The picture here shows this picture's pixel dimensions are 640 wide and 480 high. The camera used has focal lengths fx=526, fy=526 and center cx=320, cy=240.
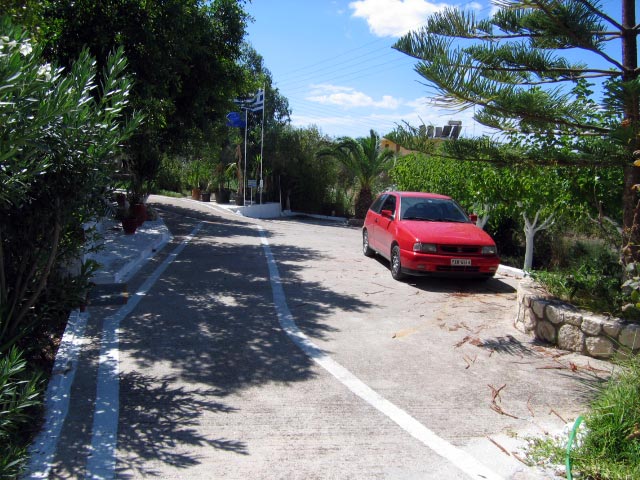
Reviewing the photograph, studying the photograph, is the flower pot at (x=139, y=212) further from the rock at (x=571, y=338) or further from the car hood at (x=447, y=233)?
the rock at (x=571, y=338)

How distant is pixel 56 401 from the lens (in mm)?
4383

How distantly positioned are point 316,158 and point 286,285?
821 inches

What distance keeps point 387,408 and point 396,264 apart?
5702 millimetres

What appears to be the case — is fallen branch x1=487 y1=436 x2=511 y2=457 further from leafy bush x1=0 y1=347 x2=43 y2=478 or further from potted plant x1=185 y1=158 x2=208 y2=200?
potted plant x1=185 y1=158 x2=208 y2=200

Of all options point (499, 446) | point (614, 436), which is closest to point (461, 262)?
point (499, 446)

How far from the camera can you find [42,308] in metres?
4.93

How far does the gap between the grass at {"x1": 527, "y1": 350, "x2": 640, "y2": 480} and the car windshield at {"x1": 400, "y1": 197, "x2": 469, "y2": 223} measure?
21.8 feet

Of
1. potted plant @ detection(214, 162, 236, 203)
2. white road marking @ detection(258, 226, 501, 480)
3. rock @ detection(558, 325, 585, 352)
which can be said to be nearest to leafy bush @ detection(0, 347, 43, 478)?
white road marking @ detection(258, 226, 501, 480)

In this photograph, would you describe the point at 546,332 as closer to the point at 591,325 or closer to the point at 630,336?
the point at 591,325

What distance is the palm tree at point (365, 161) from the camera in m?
26.9

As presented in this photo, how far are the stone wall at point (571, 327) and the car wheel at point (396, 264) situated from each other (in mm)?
3029

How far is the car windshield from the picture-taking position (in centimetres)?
1070

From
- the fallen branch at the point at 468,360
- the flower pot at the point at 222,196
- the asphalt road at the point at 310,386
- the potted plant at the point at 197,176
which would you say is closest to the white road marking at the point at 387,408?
the asphalt road at the point at 310,386

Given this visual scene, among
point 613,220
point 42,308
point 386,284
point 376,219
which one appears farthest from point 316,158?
point 42,308
